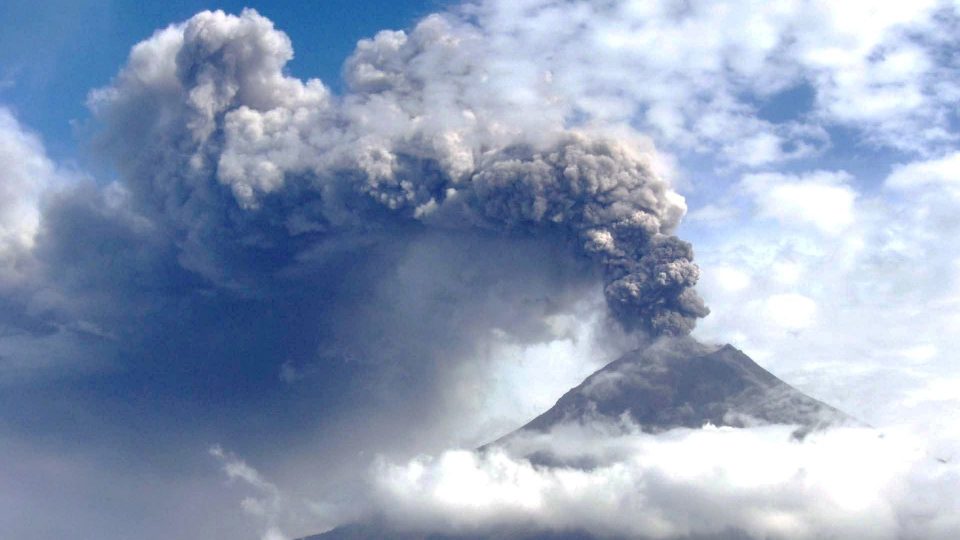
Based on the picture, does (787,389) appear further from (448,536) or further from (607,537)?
(448,536)

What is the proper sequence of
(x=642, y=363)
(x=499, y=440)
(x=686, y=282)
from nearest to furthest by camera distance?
(x=686, y=282) < (x=642, y=363) < (x=499, y=440)

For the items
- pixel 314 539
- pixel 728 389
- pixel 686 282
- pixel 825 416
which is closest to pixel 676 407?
pixel 728 389

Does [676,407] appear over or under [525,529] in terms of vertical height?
over

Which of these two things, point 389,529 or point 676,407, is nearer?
point 676,407

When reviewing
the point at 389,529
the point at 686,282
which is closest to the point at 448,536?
the point at 389,529

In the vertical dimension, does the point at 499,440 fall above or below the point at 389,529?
above

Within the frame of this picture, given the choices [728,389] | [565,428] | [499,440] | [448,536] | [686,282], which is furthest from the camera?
[499,440]

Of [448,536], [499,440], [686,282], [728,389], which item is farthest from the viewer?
[499,440]

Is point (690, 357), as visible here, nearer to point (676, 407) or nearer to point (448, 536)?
point (676, 407)

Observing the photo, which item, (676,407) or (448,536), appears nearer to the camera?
(676,407)
